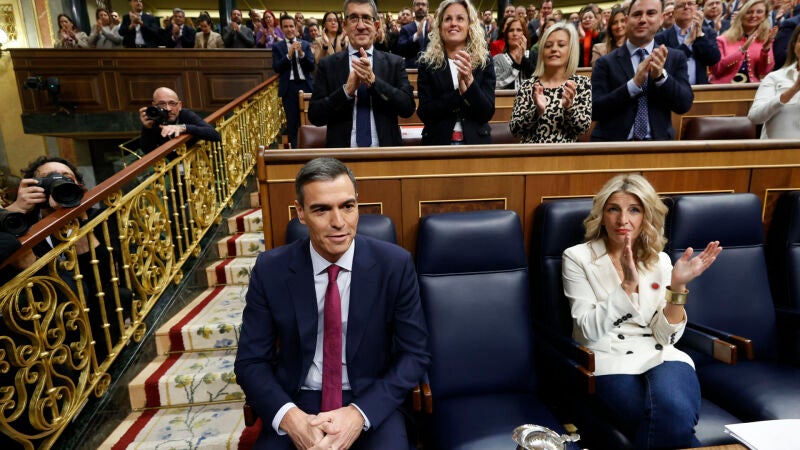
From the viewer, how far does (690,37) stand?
284 cm

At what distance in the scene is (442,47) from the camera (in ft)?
6.68

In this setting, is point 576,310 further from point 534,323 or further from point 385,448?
point 385,448

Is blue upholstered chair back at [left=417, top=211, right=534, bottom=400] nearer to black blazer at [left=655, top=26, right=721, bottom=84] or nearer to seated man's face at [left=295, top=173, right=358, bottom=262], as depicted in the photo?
seated man's face at [left=295, top=173, right=358, bottom=262]

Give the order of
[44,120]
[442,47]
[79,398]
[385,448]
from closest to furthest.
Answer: [385,448] → [79,398] → [442,47] → [44,120]

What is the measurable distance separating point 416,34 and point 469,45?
2.55 m

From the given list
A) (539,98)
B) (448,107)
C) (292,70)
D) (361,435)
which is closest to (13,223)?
(361,435)

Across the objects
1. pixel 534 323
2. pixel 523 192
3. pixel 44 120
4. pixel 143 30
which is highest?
pixel 143 30

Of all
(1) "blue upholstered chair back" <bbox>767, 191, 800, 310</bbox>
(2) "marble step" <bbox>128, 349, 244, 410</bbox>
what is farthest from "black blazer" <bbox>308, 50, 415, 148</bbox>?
(1) "blue upholstered chair back" <bbox>767, 191, 800, 310</bbox>

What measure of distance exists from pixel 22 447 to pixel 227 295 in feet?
3.69

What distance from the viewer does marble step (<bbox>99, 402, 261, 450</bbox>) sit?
5.38 feet

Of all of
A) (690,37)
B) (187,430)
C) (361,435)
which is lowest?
(187,430)

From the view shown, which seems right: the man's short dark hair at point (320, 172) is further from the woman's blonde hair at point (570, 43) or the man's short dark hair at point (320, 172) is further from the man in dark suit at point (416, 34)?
the man in dark suit at point (416, 34)

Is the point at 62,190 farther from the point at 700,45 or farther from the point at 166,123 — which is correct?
the point at 700,45

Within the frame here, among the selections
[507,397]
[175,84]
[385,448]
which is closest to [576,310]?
[507,397]
